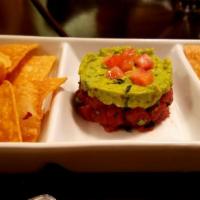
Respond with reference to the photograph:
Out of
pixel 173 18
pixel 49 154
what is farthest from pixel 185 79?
pixel 173 18

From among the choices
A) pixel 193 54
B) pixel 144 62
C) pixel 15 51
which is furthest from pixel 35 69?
pixel 193 54

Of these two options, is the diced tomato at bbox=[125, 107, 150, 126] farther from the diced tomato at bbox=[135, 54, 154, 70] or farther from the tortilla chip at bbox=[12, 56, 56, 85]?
the tortilla chip at bbox=[12, 56, 56, 85]

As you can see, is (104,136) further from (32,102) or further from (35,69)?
(35,69)

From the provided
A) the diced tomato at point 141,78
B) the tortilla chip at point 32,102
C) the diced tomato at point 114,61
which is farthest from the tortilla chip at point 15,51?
the diced tomato at point 141,78

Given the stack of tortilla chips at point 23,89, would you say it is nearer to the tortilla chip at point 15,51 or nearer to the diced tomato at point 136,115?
the tortilla chip at point 15,51

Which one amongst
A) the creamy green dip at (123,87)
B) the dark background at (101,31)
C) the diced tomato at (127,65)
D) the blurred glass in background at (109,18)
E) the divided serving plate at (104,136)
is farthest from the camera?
the blurred glass in background at (109,18)
